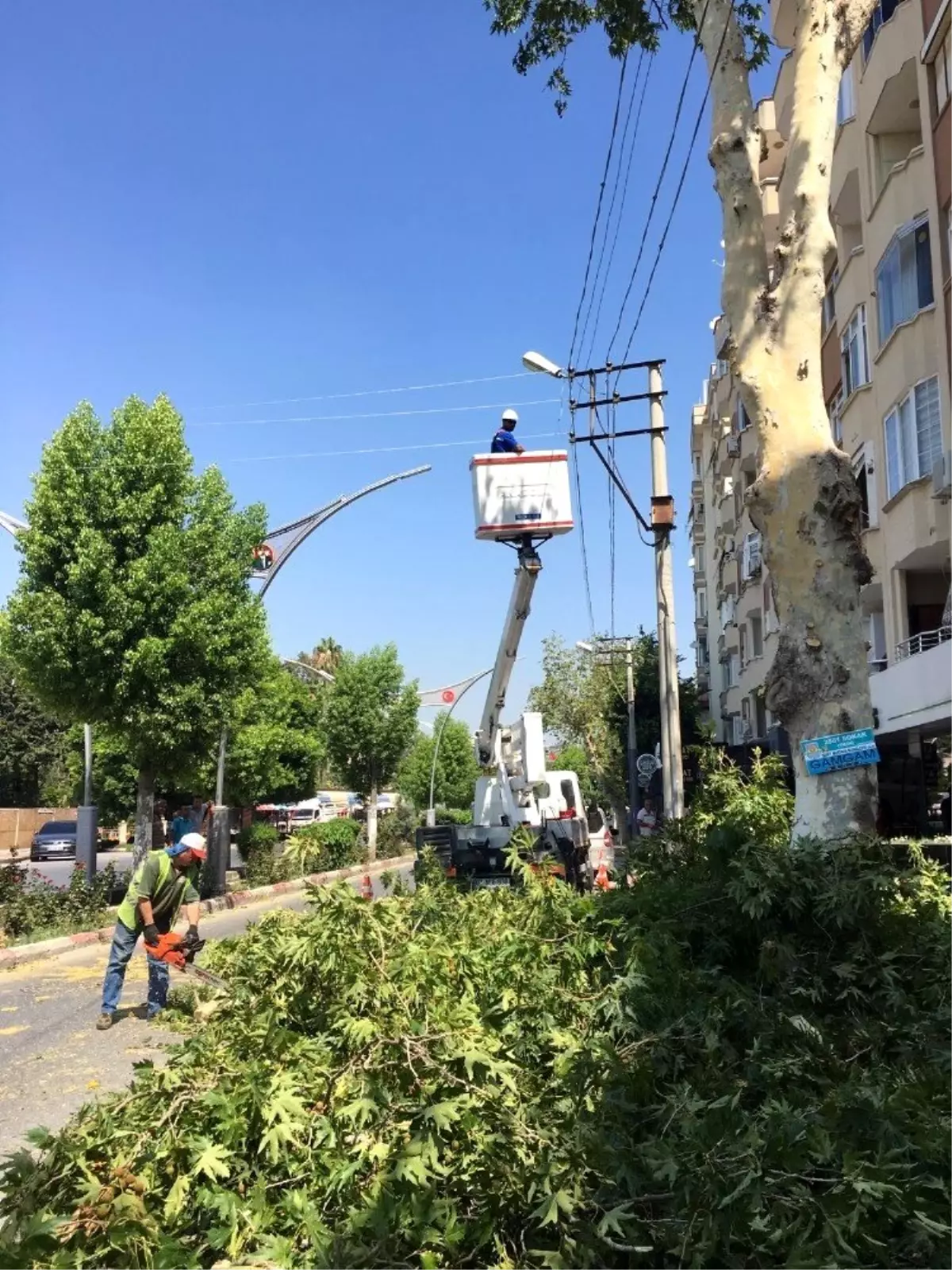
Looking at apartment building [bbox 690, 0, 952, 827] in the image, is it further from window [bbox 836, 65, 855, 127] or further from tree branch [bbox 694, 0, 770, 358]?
tree branch [bbox 694, 0, 770, 358]

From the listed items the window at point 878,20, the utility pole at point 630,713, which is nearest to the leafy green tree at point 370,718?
the utility pole at point 630,713

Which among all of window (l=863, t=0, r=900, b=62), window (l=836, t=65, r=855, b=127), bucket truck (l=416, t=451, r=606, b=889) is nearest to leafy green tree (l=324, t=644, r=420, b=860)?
bucket truck (l=416, t=451, r=606, b=889)

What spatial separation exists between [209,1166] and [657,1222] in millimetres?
1170

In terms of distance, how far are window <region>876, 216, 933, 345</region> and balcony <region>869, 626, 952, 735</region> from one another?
4.93 m

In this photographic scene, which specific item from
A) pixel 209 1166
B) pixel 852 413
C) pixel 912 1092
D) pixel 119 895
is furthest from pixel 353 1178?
pixel 852 413

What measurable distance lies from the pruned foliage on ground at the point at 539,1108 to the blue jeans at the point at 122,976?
415 cm

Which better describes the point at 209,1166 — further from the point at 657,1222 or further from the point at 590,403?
the point at 590,403

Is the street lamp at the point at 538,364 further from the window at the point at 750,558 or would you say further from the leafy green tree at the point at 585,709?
the leafy green tree at the point at 585,709

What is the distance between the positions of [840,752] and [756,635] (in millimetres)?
26223

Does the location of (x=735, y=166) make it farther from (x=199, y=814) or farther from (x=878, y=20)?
(x=199, y=814)

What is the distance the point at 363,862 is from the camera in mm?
26094

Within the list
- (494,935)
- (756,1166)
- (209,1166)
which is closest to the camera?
(756,1166)

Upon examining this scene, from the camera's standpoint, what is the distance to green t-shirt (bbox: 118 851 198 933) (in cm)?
809

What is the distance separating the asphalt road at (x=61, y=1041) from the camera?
589 centimetres
